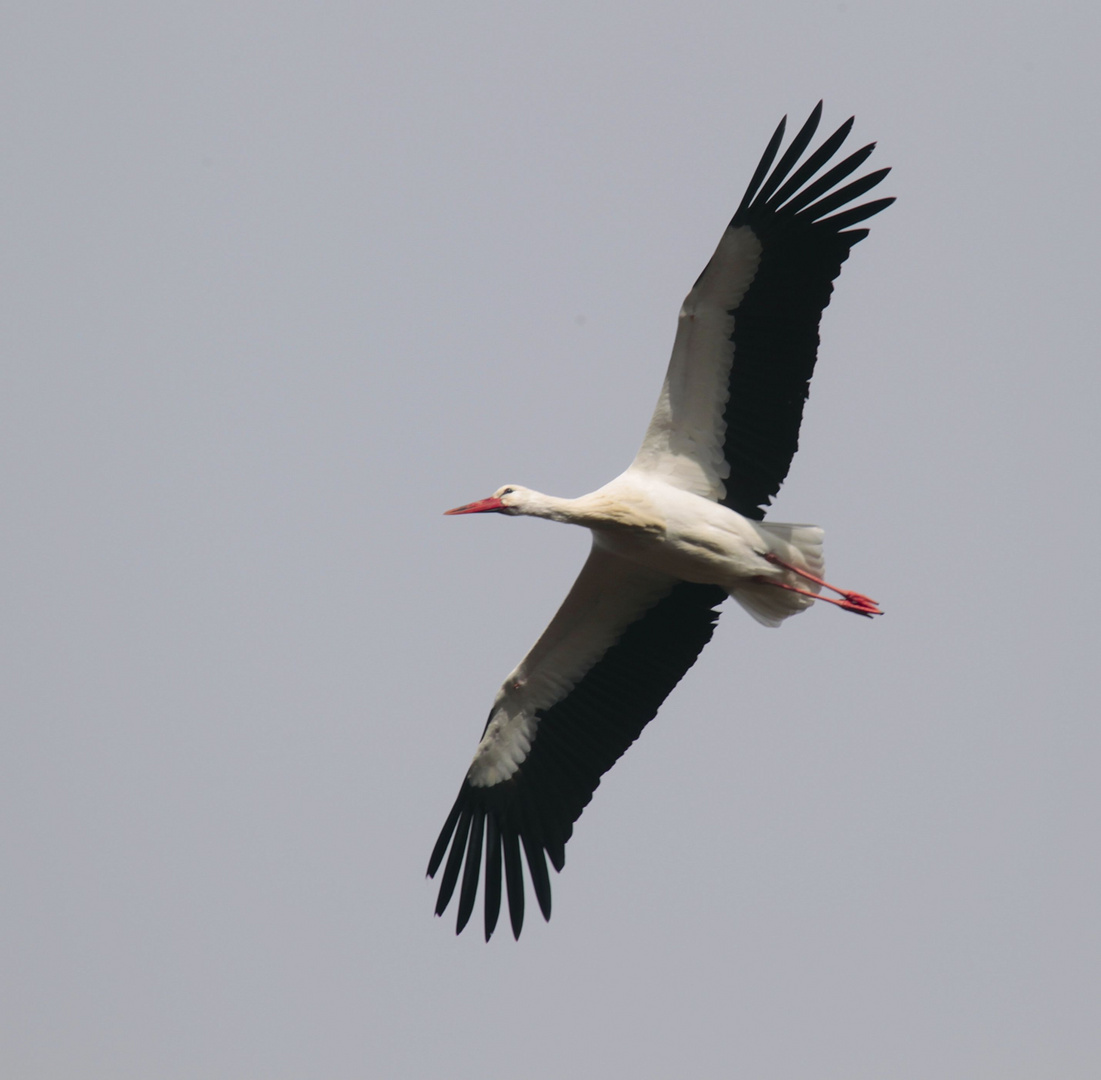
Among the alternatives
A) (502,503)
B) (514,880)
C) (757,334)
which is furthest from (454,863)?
(757,334)

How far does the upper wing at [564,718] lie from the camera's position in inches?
393

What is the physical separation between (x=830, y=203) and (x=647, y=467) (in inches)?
76.2

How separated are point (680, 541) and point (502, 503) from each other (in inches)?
44.9

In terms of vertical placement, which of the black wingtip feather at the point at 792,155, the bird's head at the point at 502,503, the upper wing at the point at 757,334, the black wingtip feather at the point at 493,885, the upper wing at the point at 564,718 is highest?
the black wingtip feather at the point at 792,155

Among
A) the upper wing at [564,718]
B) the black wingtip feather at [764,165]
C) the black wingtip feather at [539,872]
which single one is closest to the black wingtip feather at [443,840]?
the upper wing at [564,718]

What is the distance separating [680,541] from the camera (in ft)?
29.9

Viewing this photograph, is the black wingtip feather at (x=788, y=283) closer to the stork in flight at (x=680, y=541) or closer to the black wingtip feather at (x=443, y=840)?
the stork in flight at (x=680, y=541)

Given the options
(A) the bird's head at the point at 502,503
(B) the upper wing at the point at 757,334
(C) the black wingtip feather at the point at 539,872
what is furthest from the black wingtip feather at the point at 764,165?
(C) the black wingtip feather at the point at 539,872

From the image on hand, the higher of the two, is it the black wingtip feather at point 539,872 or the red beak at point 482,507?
the red beak at point 482,507

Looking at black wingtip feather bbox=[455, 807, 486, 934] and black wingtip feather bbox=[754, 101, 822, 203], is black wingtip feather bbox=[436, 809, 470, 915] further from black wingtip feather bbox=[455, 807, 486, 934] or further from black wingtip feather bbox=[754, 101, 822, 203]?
black wingtip feather bbox=[754, 101, 822, 203]

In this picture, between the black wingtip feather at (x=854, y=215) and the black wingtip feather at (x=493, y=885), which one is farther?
the black wingtip feather at (x=493, y=885)

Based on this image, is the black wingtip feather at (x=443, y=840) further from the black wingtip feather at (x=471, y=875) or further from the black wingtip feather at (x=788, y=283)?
the black wingtip feather at (x=788, y=283)

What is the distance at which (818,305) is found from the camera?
904 centimetres

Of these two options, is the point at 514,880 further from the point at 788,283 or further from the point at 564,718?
the point at 788,283
